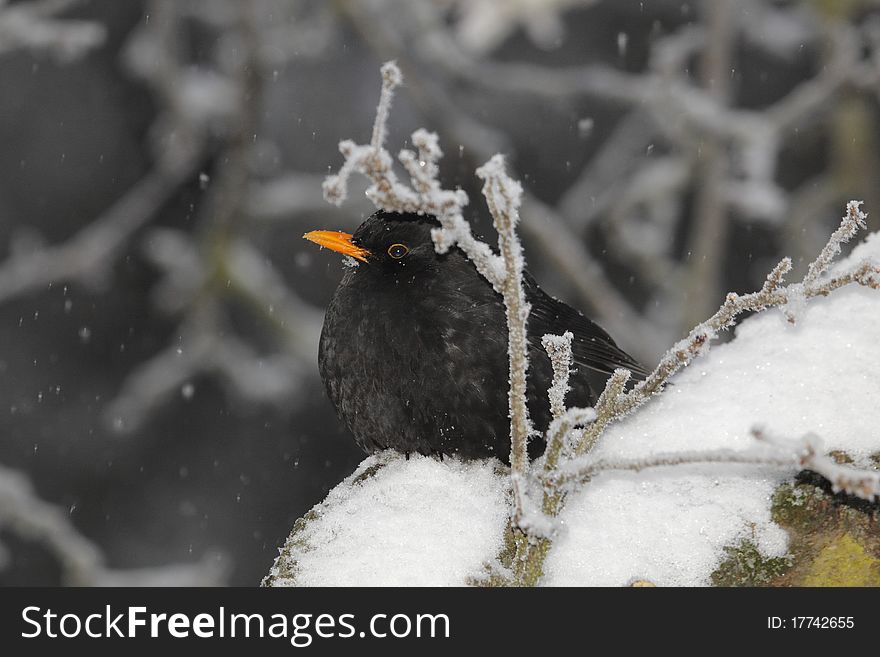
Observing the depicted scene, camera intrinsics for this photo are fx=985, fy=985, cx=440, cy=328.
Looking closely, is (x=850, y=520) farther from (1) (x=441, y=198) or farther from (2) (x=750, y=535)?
(1) (x=441, y=198)

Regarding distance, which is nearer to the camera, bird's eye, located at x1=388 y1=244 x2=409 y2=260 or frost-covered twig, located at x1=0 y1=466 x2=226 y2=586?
bird's eye, located at x1=388 y1=244 x2=409 y2=260

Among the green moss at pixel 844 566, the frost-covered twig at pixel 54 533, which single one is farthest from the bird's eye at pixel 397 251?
the frost-covered twig at pixel 54 533

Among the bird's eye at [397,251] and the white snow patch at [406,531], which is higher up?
the bird's eye at [397,251]

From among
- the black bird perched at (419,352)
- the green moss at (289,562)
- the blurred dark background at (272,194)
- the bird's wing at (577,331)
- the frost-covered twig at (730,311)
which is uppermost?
the blurred dark background at (272,194)

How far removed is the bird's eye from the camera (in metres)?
3.44

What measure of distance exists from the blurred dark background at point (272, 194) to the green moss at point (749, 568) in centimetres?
299

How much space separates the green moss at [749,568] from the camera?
2.11 meters

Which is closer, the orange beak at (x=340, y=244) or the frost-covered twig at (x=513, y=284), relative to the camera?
the frost-covered twig at (x=513, y=284)

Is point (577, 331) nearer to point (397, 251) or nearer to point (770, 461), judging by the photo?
point (397, 251)

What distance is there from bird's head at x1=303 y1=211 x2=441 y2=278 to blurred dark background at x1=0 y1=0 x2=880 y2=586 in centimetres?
182

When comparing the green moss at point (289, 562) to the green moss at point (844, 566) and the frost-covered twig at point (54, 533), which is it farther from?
the frost-covered twig at point (54, 533)

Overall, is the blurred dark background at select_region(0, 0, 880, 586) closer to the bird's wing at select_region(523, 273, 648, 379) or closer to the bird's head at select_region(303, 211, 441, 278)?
the bird's wing at select_region(523, 273, 648, 379)

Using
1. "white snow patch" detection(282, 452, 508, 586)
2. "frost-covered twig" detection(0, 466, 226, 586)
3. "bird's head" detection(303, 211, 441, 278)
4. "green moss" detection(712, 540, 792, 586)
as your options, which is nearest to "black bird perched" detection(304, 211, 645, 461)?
"bird's head" detection(303, 211, 441, 278)

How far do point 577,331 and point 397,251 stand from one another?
2.61 ft
